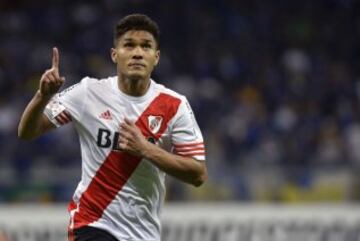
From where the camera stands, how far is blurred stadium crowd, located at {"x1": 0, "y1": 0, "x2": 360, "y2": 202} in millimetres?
13070

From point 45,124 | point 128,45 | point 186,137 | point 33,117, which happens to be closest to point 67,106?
point 45,124

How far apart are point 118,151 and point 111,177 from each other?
0.51 feet

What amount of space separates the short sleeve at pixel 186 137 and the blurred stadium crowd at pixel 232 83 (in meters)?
6.38

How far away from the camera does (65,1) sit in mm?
17859

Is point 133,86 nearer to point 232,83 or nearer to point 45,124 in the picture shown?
point 45,124

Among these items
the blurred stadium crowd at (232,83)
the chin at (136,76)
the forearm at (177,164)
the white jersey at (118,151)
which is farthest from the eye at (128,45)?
the blurred stadium crowd at (232,83)

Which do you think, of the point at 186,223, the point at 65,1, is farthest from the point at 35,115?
the point at 65,1

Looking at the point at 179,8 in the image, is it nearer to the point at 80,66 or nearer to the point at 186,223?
the point at 80,66

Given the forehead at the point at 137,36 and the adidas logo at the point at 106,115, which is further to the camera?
the adidas logo at the point at 106,115

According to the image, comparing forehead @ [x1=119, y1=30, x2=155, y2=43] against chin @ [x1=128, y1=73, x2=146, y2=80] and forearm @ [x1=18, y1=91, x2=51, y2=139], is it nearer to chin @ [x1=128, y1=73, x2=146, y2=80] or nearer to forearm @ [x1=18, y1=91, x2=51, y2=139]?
chin @ [x1=128, y1=73, x2=146, y2=80]

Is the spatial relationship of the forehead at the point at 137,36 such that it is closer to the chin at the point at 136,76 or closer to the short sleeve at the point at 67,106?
the chin at the point at 136,76

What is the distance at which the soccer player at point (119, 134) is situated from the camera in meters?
6.43

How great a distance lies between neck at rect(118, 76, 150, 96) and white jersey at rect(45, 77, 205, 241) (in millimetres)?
29

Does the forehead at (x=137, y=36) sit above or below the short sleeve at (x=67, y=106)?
above
